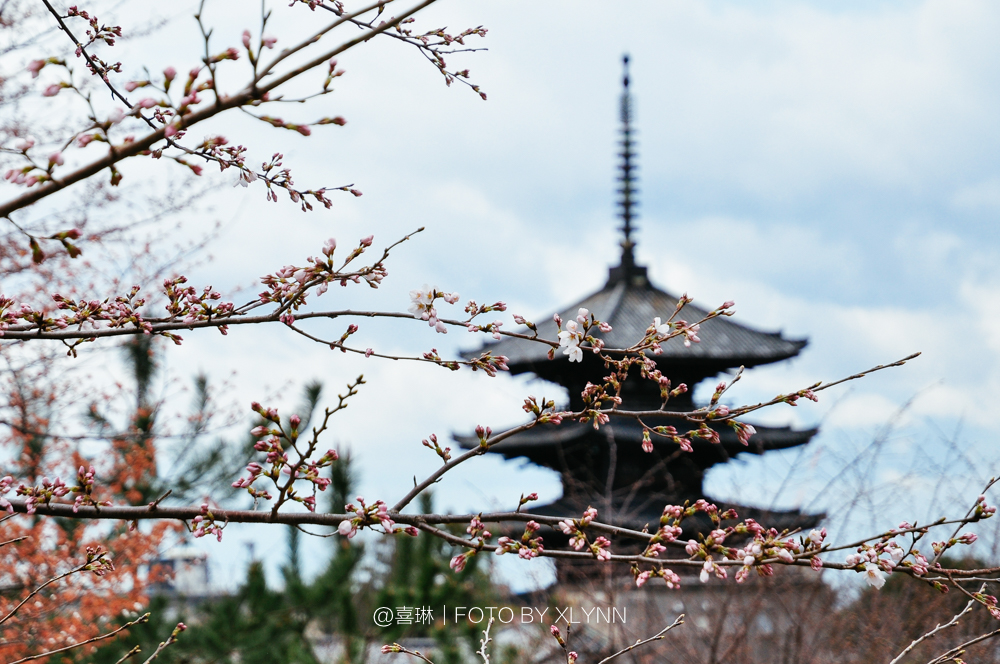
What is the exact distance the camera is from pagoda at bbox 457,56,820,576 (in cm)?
1227

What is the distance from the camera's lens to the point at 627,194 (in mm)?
14359

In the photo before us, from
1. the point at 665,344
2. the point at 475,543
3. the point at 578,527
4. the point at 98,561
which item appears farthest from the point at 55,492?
the point at 665,344

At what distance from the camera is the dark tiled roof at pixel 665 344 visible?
41.2 feet

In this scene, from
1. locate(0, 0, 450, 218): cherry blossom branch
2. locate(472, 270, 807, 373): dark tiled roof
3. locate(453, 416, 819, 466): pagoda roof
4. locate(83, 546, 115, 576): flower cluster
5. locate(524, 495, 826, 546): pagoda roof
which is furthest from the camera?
locate(472, 270, 807, 373): dark tiled roof

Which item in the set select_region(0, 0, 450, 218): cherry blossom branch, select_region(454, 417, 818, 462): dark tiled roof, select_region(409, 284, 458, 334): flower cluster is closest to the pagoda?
select_region(454, 417, 818, 462): dark tiled roof

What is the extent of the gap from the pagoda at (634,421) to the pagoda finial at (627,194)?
18 mm

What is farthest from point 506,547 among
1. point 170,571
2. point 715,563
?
point 170,571

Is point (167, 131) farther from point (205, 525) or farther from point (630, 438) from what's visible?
point (630, 438)

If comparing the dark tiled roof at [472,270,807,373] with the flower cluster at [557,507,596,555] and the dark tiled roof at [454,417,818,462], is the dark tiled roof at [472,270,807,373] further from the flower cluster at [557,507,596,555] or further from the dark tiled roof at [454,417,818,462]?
the flower cluster at [557,507,596,555]

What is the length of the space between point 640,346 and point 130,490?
752 cm

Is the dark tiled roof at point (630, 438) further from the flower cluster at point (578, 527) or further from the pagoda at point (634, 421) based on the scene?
the flower cluster at point (578, 527)

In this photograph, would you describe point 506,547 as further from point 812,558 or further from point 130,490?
point 130,490

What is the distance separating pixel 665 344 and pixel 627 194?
3.12 meters

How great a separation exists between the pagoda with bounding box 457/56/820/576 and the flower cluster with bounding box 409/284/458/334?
30.9 ft
